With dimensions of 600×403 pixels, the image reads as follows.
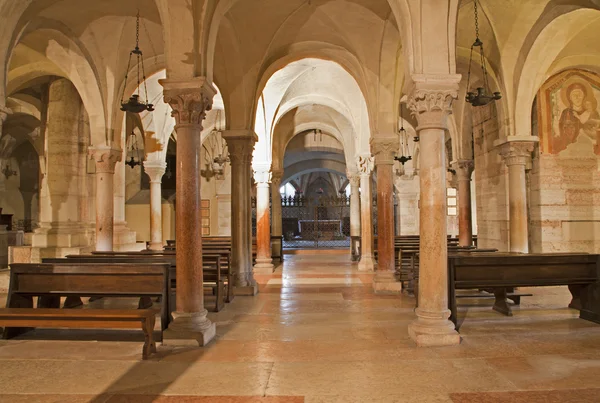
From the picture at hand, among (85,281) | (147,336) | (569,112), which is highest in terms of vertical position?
(569,112)

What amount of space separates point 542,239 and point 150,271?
9.64 meters

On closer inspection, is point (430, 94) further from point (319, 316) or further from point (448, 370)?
point (319, 316)

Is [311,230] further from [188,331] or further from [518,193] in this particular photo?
[188,331]

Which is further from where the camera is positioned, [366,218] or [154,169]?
[154,169]

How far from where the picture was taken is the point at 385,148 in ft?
32.2

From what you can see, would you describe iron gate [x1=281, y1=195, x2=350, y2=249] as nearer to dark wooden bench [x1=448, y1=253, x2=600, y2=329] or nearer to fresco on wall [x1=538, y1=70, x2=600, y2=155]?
fresco on wall [x1=538, y1=70, x2=600, y2=155]

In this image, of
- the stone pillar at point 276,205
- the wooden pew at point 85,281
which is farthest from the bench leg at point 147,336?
the stone pillar at point 276,205

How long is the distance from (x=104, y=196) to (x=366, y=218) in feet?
23.8

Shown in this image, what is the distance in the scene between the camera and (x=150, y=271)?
5859 mm

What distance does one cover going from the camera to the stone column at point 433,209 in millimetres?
5387

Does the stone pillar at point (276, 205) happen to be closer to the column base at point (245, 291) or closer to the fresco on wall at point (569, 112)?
the column base at point (245, 291)

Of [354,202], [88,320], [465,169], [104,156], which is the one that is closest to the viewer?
[88,320]

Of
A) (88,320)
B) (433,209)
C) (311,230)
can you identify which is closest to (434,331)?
(433,209)

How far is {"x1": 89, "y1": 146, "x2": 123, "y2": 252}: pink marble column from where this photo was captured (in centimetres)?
→ 1022
